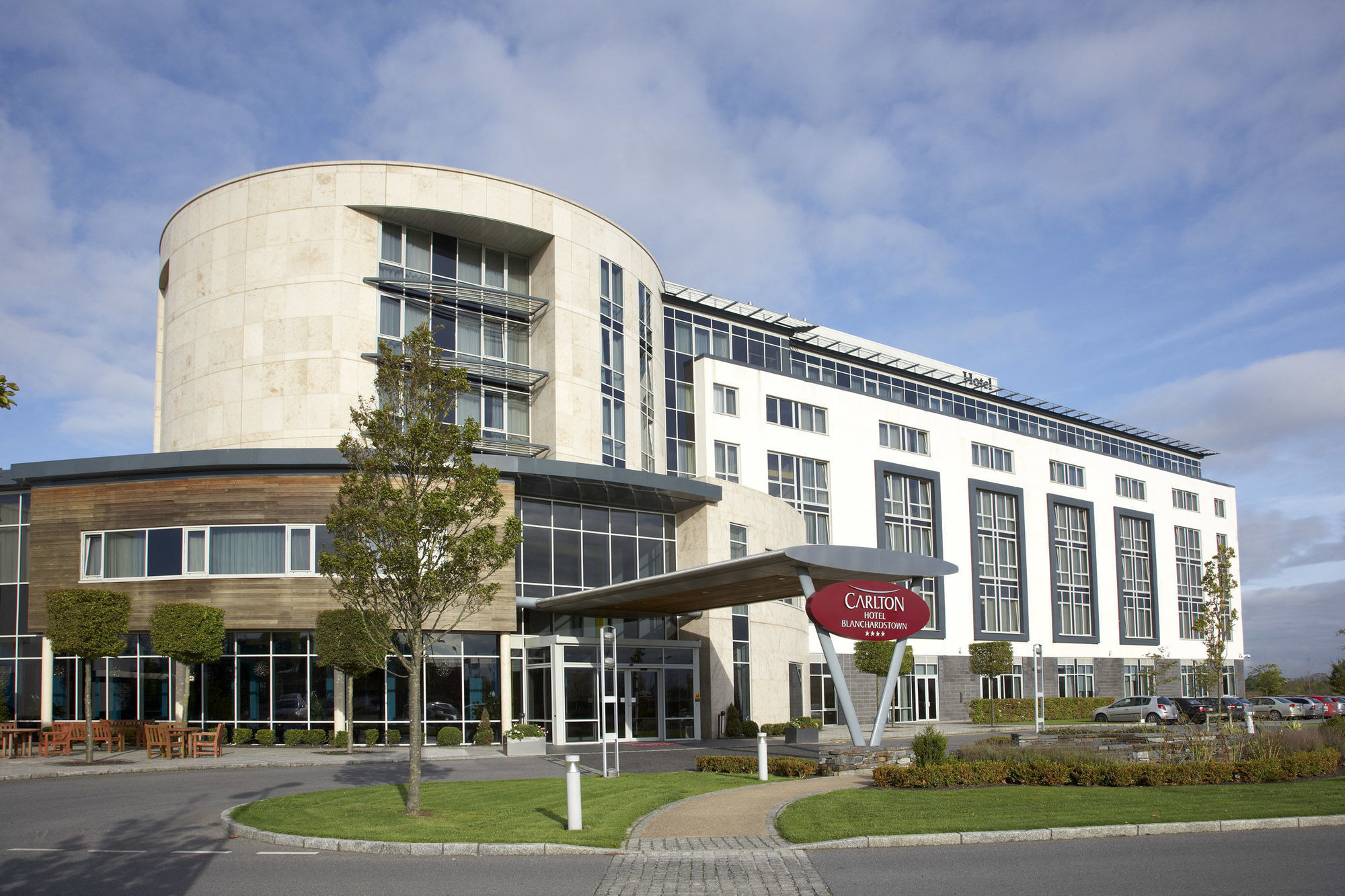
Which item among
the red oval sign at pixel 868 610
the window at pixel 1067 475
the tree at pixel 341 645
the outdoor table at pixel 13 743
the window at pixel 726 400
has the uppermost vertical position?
the window at pixel 726 400

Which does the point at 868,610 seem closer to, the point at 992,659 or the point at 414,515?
the point at 414,515

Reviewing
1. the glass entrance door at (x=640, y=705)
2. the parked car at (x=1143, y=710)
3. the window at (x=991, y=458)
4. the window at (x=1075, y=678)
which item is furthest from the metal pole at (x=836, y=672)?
the window at (x=1075, y=678)

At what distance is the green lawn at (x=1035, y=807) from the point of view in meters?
13.0

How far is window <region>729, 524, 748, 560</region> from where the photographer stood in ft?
126

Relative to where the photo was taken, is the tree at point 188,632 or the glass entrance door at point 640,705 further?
the glass entrance door at point 640,705

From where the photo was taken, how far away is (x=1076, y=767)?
17.5m

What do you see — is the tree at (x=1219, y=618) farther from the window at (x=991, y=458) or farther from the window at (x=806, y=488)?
the window at (x=991, y=458)

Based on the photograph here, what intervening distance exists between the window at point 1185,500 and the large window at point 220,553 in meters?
65.3

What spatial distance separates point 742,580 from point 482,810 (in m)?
12.5

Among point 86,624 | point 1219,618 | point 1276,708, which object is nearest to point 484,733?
point 86,624

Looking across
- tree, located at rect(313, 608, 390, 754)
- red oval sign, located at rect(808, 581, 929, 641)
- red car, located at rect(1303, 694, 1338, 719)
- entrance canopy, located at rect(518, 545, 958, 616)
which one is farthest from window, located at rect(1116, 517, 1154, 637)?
tree, located at rect(313, 608, 390, 754)

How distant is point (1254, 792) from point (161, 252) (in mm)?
39009

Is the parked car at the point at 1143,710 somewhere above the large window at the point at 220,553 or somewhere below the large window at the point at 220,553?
below

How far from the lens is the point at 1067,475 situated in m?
66.8
